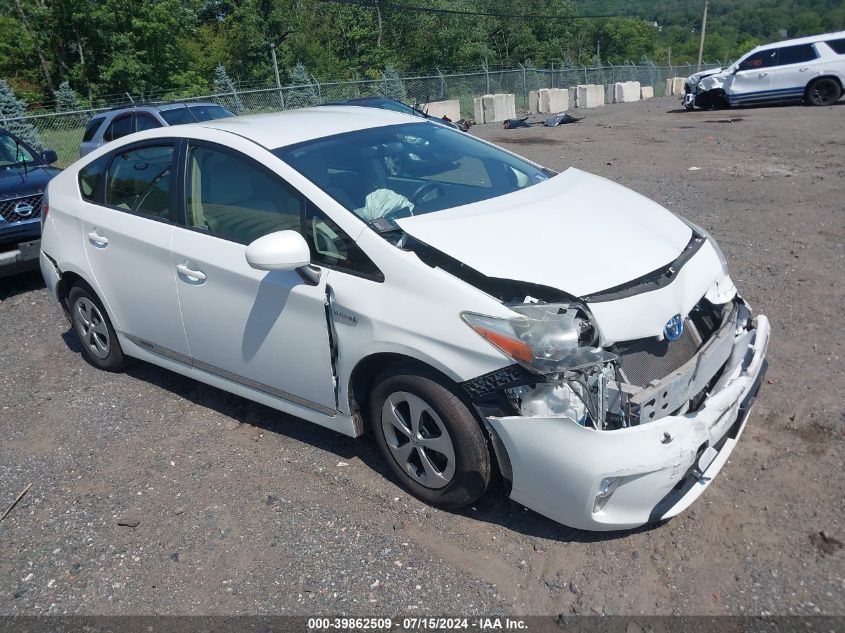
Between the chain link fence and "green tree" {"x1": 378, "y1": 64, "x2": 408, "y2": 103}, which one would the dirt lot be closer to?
the chain link fence

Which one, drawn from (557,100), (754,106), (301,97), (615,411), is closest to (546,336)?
(615,411)

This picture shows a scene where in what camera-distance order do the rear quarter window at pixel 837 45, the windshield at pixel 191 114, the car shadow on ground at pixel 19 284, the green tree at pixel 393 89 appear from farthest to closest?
the green tree at pixel 393 89, the rear quarter window at pixel 837 45, the windshield at pixel 191 114, the car shadow on ground at pixel 19 284

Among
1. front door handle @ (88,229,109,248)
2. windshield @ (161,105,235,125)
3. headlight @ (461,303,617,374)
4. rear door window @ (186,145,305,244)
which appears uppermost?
windshield @ (161,105,235,125)

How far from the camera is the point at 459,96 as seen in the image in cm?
2928

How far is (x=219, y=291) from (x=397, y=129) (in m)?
1.45

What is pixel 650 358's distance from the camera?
3072 mm

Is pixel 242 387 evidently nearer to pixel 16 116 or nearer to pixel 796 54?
pixel 796 54

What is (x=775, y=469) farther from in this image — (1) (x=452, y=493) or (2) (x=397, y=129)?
(2) (x=397, y=129)

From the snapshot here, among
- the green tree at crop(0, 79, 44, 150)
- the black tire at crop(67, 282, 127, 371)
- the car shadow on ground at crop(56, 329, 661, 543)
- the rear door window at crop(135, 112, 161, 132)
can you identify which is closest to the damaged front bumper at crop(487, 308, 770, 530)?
the car shadow on ground at crop(56, 329, 661, 543)

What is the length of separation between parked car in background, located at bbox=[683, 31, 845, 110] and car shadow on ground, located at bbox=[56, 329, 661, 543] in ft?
71.6

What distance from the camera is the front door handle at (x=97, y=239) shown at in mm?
4520

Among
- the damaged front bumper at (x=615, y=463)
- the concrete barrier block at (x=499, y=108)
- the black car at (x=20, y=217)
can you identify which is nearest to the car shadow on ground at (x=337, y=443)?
the damaged front bumper at (x=615, y=463)

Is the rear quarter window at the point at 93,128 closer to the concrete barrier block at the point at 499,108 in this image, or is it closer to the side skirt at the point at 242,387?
the side skirt at the point at 242,387

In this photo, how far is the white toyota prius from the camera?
2850 millimetres
